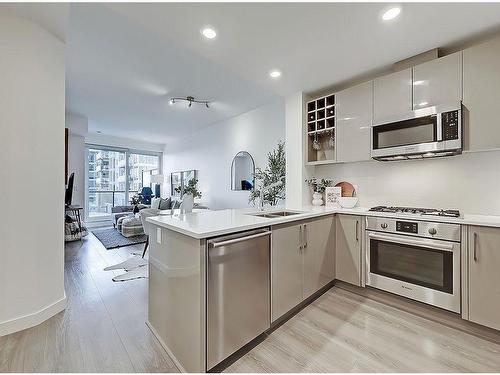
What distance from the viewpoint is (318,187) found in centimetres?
328

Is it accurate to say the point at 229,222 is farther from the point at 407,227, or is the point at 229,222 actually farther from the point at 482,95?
the point at 482,95

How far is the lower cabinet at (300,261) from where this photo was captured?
190cm

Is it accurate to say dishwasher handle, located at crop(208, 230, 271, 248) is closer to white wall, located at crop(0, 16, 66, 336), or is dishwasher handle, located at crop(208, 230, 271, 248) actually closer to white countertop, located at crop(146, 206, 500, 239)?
white countertop, located at crop(146, 206, 500, 239)

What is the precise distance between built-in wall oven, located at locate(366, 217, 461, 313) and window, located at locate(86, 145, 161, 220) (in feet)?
25.0

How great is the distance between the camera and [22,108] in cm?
194

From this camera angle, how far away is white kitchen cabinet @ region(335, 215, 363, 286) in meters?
2.46

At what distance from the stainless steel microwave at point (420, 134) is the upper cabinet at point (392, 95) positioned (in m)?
0.11

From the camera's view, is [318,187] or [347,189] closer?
[347,189]

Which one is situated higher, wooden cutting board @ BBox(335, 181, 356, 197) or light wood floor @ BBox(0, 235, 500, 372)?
wooden cutting board @ BBox(335, 181, 356, 197)

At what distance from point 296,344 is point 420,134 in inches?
86.1

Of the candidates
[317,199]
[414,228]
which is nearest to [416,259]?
[414,228]

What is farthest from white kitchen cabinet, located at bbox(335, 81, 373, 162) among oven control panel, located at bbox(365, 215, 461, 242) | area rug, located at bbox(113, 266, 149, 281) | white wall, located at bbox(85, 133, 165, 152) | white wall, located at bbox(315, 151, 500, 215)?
white wall, located at bbox(85, 133, 165, 152)

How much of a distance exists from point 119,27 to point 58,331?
2744mm

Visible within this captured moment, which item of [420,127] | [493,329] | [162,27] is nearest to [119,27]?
[162,27]
